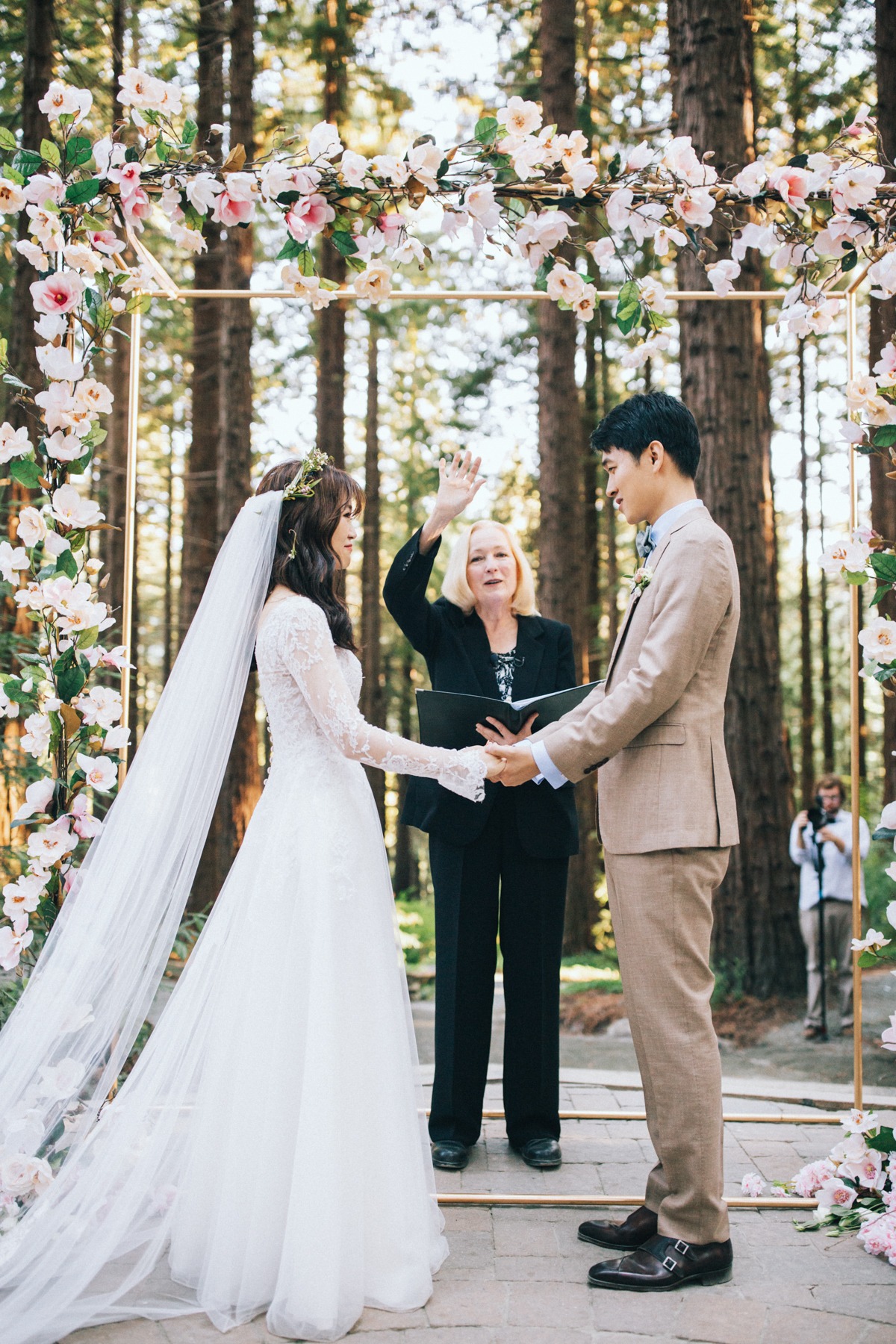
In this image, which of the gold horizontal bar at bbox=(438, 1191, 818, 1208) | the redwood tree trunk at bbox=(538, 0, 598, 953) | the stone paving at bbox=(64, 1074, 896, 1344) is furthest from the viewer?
the redwood tree trunk at bbox=(538, 0, 598, 953)

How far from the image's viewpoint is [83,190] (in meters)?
2.97

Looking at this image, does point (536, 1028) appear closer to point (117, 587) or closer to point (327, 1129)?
point (327, 1129)

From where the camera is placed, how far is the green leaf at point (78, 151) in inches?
116

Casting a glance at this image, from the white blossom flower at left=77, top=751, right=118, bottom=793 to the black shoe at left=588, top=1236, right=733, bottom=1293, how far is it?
183 centimetres

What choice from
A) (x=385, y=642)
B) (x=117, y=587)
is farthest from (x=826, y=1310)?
(x=385, y=642)

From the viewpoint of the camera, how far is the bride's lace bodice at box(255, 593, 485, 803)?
2.88 metres

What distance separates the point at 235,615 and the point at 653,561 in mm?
1183

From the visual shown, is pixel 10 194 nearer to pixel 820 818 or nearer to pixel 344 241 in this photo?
pixel 344 241

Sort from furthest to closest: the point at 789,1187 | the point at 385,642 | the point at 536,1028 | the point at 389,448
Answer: the point at 385,642, the point at 389,448, the point at 536,1028, the point at 789,1187

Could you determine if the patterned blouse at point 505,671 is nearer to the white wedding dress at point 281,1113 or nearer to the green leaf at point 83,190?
the white wedding dress at point 281,1113

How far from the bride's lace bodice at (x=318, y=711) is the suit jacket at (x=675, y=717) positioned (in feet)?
1.13

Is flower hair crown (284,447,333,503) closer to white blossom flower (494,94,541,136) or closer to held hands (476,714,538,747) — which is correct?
held hands (476,714,538,747)

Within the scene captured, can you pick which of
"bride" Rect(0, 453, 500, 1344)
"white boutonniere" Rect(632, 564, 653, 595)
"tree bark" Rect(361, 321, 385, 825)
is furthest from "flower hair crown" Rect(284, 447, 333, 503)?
"tree bark" Rect(361, 321, 385, 825)

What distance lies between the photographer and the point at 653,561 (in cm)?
307
